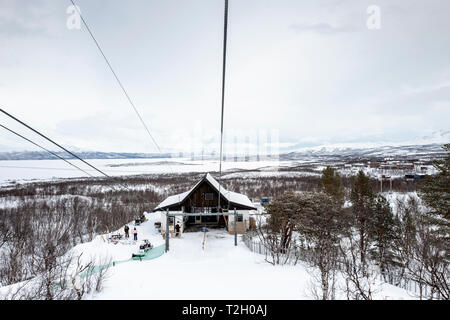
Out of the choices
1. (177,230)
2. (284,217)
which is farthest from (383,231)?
(177,230)

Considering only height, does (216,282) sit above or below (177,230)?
above

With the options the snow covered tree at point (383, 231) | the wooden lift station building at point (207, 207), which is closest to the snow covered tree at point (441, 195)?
the snow covered tree at point (383, 231)

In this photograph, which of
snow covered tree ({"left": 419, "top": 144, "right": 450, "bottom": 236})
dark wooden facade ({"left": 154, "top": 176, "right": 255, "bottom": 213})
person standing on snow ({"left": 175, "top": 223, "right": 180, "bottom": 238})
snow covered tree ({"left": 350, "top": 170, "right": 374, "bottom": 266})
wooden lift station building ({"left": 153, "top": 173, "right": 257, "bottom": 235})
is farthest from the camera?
dark wooden facade ({"left": 154, "top": 176, "right": 255, "bottom": 213})

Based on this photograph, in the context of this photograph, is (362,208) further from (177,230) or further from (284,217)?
(177,230)

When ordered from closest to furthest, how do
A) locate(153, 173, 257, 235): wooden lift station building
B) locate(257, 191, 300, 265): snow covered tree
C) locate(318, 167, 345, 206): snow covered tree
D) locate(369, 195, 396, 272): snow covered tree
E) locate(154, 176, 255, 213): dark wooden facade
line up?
1. locate(257, 191, 300, 265): snow covered tree
2. locate(369, 195, 396, 272): snow covered tree
3. locate(153, 173, 257, 235): wooden lift station building
4. locate(154, 176, 255, 213): dark wooden facade
5. locate(318, 167, 345, 206): snow covered tree

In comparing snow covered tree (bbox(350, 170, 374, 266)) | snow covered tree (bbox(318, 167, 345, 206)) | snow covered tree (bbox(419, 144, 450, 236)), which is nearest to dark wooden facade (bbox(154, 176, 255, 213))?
snow covered tree (bbox(350, 170, 374, 266))

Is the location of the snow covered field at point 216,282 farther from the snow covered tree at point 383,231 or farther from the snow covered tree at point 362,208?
the snow covered tree at point 362,208

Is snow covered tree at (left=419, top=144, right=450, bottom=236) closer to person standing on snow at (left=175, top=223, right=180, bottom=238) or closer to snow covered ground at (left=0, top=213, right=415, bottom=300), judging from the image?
snow covered ground at (left=0, top=213, right=415, bottom=300)

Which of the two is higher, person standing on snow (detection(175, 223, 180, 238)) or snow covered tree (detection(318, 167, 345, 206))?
snow covered tree (detection(318, 167, 345, 206))

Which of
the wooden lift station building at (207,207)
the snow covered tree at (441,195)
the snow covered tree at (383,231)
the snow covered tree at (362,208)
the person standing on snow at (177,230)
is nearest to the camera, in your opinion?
the snow covered tree at (441,195)
